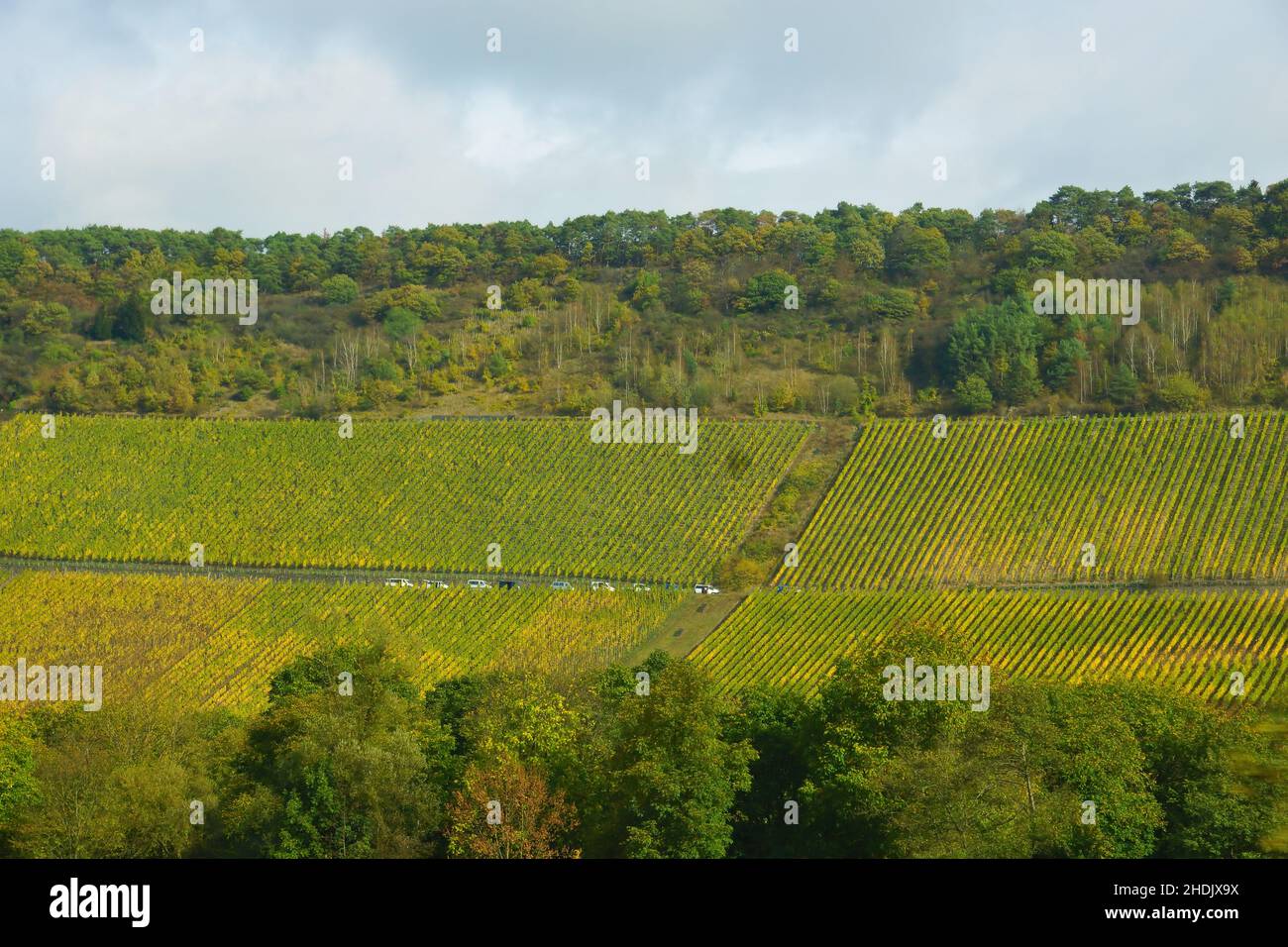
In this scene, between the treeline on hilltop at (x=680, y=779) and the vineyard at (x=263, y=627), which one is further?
the vineyard at (x=263, y=627)

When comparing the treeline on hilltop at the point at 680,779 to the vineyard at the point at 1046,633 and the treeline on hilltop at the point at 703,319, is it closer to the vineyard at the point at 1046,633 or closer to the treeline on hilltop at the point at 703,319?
the vineyard at the point at 1046,633

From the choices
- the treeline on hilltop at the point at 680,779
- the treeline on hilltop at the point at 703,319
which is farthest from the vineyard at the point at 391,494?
the treeline on hilltop at the point at 680,779

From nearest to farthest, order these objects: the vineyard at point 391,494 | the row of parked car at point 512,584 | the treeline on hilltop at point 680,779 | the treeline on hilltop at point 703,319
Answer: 1. the treeline on hilltop at point 680,779
2. the row of parked car at point 512,584
3. the vineyard at point 391,494
4. the treeline on hilltop at point 703,319

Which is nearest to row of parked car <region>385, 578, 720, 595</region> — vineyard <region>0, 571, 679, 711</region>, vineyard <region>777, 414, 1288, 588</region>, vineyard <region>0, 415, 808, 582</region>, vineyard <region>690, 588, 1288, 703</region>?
vineyard <region>0, 571, 679, 711</region>

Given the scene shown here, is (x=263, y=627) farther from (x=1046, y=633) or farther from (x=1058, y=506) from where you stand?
(x=1058, y=506)

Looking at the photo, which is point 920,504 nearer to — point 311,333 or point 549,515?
point 549,515

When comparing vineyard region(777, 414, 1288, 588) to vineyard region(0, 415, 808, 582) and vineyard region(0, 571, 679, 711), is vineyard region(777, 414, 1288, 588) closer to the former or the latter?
vineyard region(0, 415, 808, 582)

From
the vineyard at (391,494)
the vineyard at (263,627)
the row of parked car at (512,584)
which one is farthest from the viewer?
the vineyard at (391,494)

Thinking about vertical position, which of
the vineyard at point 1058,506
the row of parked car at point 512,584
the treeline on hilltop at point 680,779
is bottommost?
the treeline on hilltop at point 680,779

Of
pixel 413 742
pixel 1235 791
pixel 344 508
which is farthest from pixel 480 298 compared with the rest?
pixel 1235 791

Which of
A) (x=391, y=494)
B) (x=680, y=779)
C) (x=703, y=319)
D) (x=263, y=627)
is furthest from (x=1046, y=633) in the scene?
(x=703, y=319)
